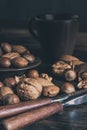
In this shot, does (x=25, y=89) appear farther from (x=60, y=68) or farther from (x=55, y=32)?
(x=55, y=32)

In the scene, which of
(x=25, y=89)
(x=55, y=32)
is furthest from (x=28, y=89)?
(x=55, y=32)

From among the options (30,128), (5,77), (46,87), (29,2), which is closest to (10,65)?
(5,77)

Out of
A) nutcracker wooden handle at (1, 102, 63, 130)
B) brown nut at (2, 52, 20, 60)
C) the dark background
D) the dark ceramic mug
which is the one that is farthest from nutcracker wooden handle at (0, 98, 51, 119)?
the dark background

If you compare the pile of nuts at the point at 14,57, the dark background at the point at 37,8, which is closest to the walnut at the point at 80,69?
the pile of nuts at the point at 14,57

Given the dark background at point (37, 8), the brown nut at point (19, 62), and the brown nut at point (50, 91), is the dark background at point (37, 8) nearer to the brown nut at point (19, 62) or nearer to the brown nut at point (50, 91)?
the brown nut at point (19, 62)

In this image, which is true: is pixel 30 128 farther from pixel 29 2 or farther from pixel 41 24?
pixel 29 2

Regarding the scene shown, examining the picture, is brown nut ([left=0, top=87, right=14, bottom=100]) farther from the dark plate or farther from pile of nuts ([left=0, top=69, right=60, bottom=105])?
the dark plate
